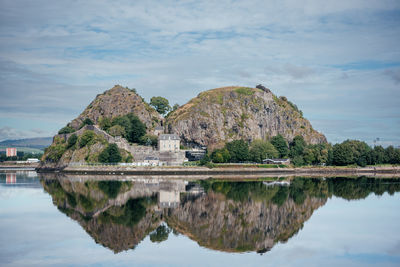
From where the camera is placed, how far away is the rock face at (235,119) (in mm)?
118188

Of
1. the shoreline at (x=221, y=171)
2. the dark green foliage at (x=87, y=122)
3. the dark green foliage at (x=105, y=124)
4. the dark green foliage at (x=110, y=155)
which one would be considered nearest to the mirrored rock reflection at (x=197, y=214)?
the shoreline at (x=221, y=171)

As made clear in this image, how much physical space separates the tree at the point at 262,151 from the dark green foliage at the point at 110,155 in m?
29.7

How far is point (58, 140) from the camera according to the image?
105438mm

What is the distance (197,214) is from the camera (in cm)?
3272

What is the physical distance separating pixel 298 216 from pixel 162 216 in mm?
9624

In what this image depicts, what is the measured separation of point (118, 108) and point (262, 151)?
131 feet

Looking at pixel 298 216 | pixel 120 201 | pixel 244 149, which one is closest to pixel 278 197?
pixel 298 216

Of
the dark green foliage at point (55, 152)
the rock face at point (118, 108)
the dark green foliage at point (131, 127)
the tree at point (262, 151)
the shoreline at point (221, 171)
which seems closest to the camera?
the shoreline at point (221, 171)

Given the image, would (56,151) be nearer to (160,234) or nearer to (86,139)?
(86,139)

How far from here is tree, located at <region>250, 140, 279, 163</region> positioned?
101 metres

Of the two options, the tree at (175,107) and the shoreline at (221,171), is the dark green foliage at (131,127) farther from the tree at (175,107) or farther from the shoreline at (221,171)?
the tree at (175,107)

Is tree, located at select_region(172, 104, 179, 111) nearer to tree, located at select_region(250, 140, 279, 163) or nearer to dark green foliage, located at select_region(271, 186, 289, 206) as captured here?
tree, located at select_region(250, 140, 279, 163)

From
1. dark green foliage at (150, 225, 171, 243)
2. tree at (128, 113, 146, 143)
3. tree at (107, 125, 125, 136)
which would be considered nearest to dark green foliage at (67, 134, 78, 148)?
tree at (107, 125, 125, 136)

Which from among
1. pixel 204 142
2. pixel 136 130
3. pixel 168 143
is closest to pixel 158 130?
pixel 136 130
